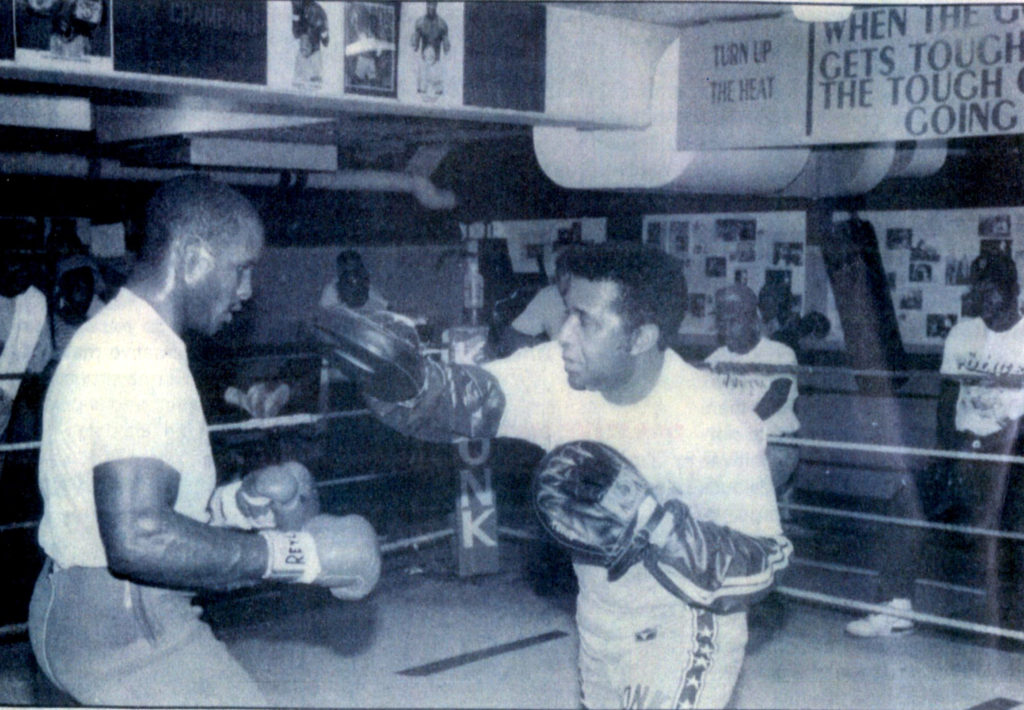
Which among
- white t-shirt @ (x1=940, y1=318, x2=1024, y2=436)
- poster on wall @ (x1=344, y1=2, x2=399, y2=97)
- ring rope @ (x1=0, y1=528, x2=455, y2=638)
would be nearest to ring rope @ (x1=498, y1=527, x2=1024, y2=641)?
white t-shirt @ (x1=940, y1=318, x2=1024, y2=436)

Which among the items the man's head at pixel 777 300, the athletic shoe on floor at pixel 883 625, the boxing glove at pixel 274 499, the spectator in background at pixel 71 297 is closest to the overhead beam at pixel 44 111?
the spectator in background at pixel 71 297

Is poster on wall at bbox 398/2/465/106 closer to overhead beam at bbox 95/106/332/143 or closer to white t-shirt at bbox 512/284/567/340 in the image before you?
overhead beam at bbox 95/106/332/143

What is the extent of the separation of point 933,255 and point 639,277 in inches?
154

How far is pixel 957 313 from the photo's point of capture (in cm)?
529

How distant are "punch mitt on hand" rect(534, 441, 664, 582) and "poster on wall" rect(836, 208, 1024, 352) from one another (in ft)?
12.8

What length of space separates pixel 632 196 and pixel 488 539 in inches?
79.3

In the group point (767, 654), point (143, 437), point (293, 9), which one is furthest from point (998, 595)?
point (143, 437)

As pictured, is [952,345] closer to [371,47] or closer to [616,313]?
[371,47]

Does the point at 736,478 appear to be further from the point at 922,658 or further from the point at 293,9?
the point at 922,658

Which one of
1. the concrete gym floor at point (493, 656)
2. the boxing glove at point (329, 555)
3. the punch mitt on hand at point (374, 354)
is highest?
the punch mitt on hand at point (374, 354)

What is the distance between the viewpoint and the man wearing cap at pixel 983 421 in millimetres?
3797

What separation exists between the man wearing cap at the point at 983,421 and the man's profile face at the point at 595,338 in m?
2.25

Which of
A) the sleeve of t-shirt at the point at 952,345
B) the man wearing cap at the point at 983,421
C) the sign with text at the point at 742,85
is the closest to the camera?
the sign with text at the point at 742,85

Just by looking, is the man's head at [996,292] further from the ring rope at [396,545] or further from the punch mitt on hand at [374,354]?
the punch mitt on hand at [374,354]
